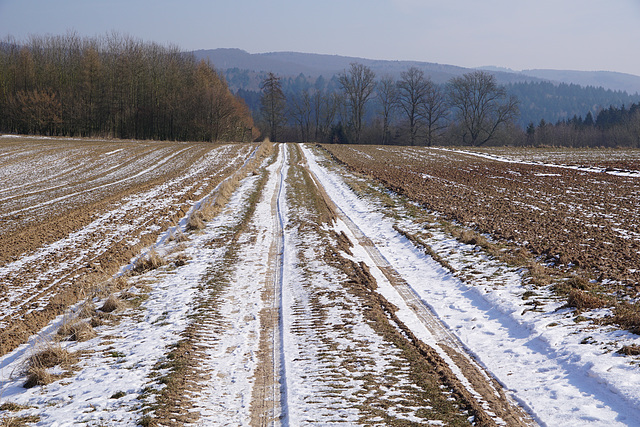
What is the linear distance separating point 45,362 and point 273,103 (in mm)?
88516

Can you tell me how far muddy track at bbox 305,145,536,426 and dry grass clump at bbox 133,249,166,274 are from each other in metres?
5.67

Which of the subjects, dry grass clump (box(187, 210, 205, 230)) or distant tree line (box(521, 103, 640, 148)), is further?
distant tree line (box(521, 103, 640, 148))

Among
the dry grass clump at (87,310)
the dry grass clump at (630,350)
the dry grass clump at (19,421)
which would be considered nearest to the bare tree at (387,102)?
the dry grass clump at (87,310)

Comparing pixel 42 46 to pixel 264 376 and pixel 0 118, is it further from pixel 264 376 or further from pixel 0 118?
pixel 264 376

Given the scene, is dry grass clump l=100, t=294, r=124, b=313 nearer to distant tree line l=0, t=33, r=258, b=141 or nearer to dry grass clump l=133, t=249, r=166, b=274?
dry grass clump l=133, t=249, r=166, b=274

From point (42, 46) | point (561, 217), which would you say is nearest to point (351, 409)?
point (561, 217)

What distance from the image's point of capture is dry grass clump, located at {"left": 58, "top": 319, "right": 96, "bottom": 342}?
25.3 ft

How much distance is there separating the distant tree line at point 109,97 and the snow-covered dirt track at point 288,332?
5866 centimetres

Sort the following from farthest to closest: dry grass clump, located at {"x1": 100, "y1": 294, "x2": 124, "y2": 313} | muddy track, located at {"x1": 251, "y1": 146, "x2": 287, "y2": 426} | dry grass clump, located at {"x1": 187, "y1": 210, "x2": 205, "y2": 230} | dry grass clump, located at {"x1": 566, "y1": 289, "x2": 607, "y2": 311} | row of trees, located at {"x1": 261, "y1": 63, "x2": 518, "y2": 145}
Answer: row of trees, located at {"x1": 261, "y1": 63, "x2": 518, "y2": 145}, dry grass clump, located at {"x1": 187, "y1": 210, "x2": 205, "y2": 230}, dry grass clump, located at {"x1": 100, "y1": 294, "x2": 124, "y2": 313}, dry grass clump, located at {"x1": 566, "y1": 289, "x2": 607, "y2": 311}, muddy track, located at {"x1": 251, "y1": 146, "x2": 287, "y2": 426}

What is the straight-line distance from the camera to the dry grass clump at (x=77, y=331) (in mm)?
7703

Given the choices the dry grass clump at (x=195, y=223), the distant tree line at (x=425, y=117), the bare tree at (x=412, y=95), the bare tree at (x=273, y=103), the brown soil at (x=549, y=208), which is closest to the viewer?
the brown soil at (x=549, y=208)

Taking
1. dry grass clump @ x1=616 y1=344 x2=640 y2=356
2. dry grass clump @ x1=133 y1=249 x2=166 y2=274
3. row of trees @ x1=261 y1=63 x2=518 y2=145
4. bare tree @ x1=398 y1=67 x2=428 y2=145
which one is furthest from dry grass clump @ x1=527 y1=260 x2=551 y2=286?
bare tree @ x1=398 y1=67 x2=428 y2=145

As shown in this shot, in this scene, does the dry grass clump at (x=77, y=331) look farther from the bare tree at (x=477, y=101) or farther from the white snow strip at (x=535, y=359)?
the bare tree at (x=477, y=101)

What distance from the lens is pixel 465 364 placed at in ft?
21.5
